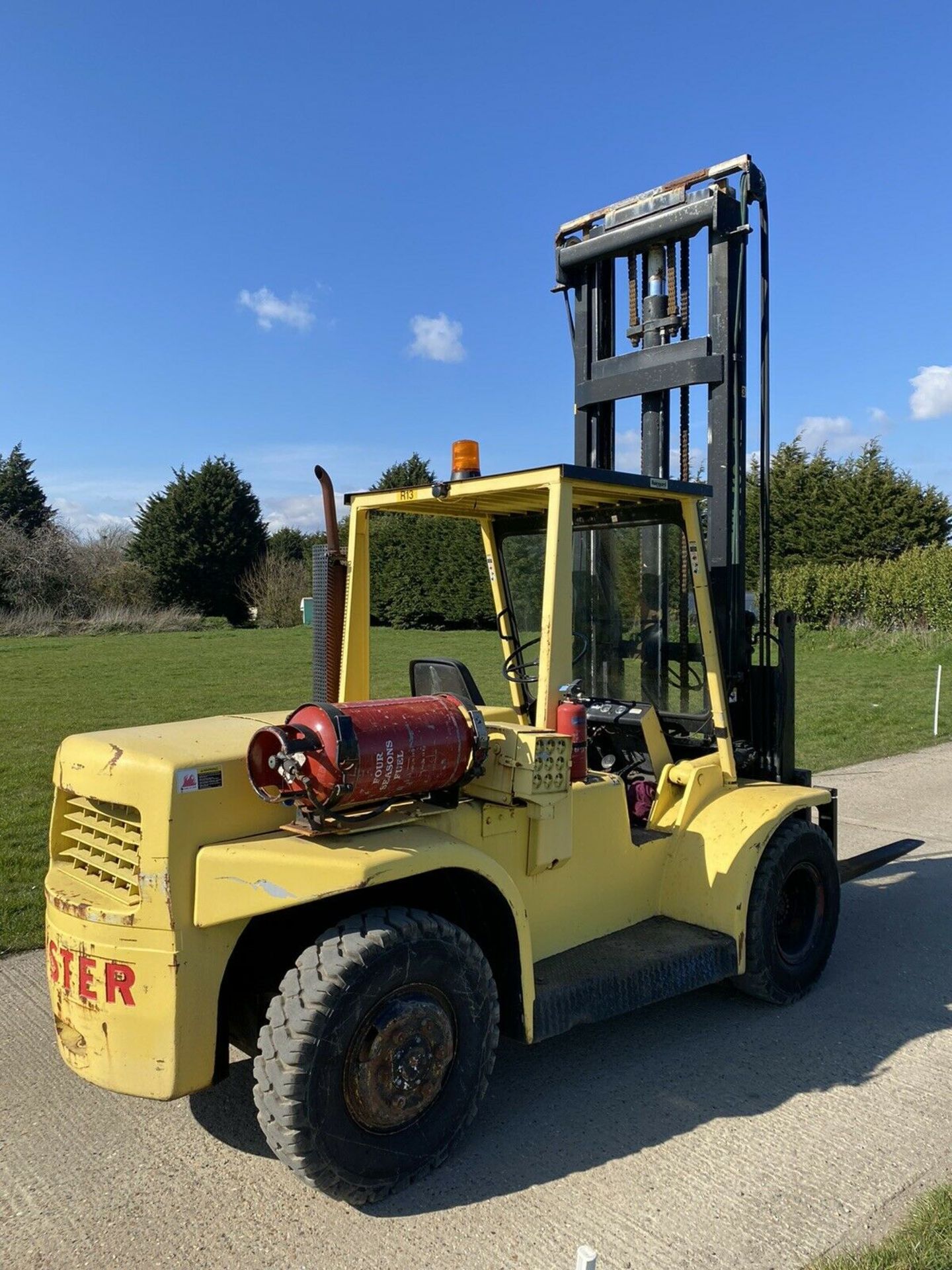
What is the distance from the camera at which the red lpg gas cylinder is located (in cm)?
306

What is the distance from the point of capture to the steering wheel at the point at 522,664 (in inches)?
189

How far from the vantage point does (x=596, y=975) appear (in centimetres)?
391

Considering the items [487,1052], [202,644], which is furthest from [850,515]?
[487,1052]

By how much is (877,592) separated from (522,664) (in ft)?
84.1

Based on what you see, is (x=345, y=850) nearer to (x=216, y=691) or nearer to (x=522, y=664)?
(x=522, y=664)

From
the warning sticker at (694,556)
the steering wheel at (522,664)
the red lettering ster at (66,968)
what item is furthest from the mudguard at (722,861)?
the red lettering ster at (66,968)

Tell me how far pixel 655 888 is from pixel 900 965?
1.67m

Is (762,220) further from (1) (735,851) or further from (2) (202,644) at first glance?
(2) (202,644)

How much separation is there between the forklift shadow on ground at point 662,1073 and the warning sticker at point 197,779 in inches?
53.1

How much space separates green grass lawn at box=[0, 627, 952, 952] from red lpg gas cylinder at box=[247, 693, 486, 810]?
3209 millimetres

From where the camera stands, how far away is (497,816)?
3.74 m

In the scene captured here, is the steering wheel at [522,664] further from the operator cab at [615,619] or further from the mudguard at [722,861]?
the mudguard at [722,861]

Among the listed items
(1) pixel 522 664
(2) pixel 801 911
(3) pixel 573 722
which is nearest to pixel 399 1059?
(3) pixel 573 722

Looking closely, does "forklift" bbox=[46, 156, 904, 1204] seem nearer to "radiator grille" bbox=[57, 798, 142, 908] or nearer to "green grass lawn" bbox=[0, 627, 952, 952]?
"radiator grille" bbox=[57, 798, 142, 908]
